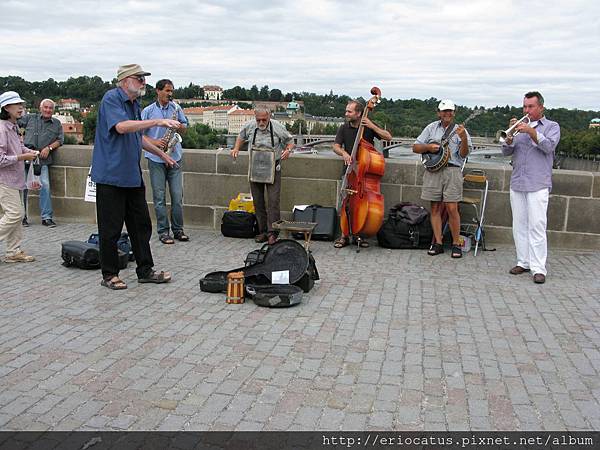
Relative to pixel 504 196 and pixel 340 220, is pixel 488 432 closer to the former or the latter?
pixel 340 220

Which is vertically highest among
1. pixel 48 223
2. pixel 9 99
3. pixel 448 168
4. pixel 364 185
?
pixel 9 99

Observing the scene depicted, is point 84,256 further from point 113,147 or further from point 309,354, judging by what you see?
point 309,354

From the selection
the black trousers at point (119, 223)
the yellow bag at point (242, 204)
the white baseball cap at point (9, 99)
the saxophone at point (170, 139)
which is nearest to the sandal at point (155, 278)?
the black trousers at point (119, 223)

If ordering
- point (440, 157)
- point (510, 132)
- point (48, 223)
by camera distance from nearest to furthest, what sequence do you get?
point (510, 132), point (440, 157), point (48, 223)

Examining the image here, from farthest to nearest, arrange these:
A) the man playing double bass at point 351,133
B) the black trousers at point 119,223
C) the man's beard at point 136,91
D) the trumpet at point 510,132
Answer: the man playing double bass at point 351,133, the trumpet at point 510,132, the black trousers at point 119,223, the man's beard at point 136,91

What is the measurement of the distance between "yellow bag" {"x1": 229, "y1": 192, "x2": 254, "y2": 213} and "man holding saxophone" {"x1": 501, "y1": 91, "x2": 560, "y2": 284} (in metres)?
3.71

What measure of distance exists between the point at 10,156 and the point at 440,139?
507cm

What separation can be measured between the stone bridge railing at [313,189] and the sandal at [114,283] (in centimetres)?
359

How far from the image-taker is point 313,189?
962 centimetres

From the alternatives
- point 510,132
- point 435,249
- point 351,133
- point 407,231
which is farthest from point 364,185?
point 510,132

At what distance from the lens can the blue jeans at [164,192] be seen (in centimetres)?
875

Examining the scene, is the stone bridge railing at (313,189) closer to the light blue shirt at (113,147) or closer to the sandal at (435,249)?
the sandal at (435,249)

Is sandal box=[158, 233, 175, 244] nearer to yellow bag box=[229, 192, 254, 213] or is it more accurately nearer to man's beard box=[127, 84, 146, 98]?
yellow bag box=[229, 192, 254, 213]

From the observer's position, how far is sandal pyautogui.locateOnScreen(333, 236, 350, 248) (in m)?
8.63
